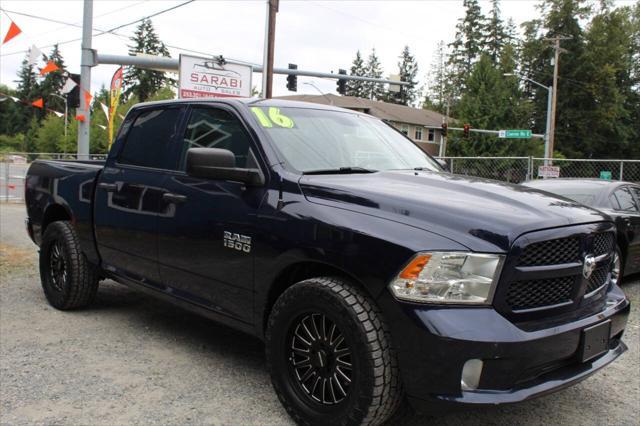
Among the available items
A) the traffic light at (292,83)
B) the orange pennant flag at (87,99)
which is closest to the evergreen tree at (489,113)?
the traffic light at (292,83)

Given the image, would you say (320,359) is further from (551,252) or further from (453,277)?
(551,252)

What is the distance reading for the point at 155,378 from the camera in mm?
3689

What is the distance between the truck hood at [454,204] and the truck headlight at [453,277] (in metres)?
0.07

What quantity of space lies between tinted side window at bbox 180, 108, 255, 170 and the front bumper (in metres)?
1.54

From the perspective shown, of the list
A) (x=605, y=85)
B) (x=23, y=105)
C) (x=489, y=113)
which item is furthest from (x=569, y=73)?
(x=23, y=105)

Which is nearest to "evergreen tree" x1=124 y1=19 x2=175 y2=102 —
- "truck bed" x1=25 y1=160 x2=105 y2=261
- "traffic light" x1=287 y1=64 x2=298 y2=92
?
"traffic light" x1=287 y1=64 x2=298 y2=92

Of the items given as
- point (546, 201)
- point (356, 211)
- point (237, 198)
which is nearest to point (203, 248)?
point (237, 198)

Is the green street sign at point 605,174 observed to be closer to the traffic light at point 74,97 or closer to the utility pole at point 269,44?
the utility pole at point 269,44

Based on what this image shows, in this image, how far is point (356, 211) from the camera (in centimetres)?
286

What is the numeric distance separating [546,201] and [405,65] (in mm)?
96331

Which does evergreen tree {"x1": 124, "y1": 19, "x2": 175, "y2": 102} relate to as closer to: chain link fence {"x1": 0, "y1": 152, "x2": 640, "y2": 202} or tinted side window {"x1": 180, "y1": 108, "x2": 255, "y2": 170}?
chain link fence {"x1": 0, "y1": 152, "x2": 640, "y2": 202}

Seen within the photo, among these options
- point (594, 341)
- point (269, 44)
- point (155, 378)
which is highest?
point (269, 44)

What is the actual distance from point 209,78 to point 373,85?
274 ft

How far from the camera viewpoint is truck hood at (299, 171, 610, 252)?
2.58m
